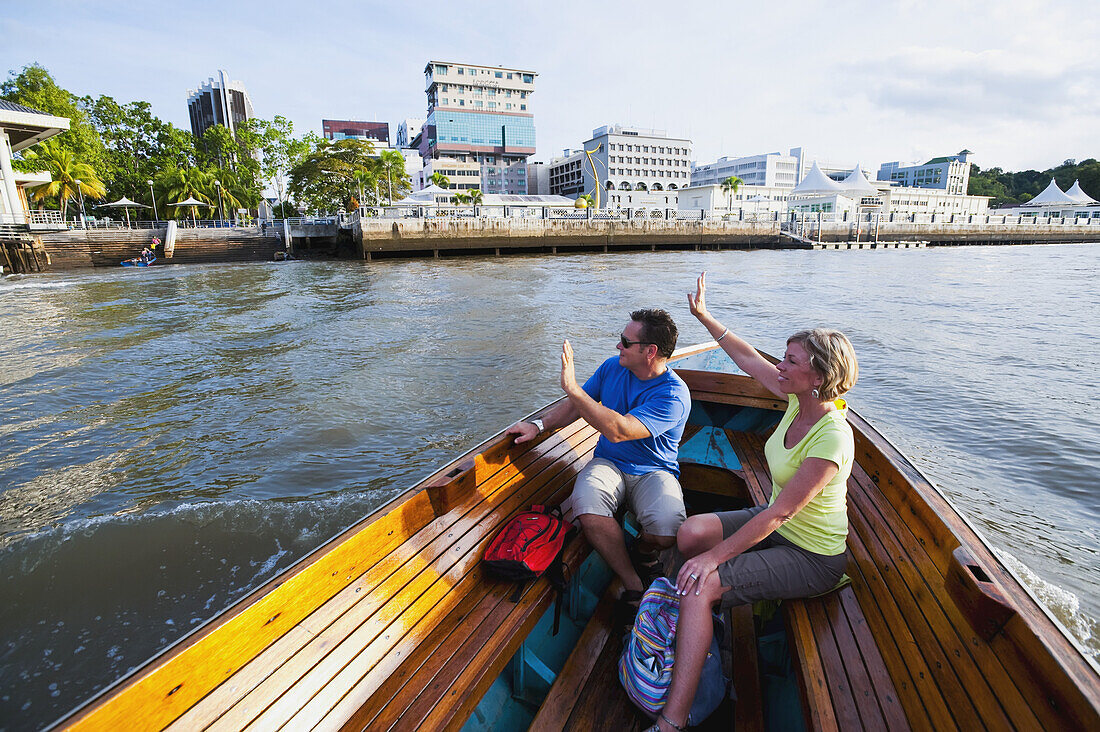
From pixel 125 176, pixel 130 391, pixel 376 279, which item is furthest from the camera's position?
pixel 125 176

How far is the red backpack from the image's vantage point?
8.07 ft

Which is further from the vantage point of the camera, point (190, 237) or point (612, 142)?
point (612, 142)

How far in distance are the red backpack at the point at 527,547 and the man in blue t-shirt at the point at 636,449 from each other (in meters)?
0.19

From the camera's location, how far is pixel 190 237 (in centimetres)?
3497

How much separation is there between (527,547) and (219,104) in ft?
501

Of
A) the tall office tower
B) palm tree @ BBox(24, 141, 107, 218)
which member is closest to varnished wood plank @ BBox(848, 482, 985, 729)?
palm tree @ BBox(24, 141, 107, 218)

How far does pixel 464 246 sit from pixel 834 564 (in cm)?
3564

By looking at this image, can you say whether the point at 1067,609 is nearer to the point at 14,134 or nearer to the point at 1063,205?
the point at 14,134

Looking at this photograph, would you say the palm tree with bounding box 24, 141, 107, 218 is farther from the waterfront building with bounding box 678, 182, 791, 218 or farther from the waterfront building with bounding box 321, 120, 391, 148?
the waterfront building with bounding box 321, 120, 391, 148

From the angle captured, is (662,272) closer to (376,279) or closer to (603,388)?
(376,279)

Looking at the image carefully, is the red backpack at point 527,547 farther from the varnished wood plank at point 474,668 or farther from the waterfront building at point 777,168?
the waterfront building at point 777,168

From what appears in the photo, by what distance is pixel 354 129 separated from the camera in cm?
16750

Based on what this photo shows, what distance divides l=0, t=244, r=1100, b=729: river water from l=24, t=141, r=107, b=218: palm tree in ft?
98.8

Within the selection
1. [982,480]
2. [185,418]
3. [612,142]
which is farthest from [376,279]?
[612,142]
